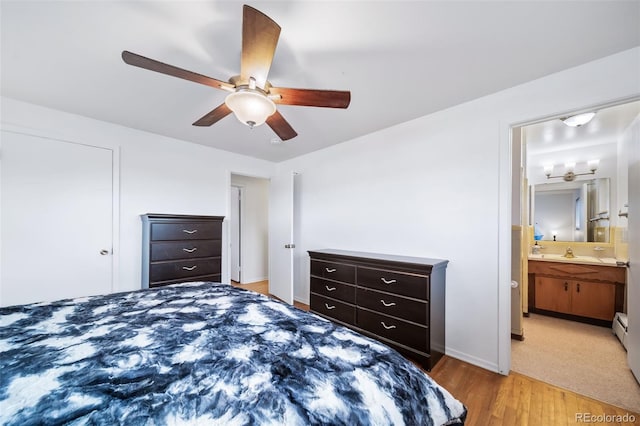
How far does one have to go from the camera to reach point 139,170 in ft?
9.68

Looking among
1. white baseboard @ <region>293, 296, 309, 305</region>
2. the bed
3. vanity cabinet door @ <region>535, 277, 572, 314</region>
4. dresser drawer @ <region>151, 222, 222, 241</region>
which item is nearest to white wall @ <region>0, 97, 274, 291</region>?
dresser drawer @ <region>151, 222, 222, 241</region>

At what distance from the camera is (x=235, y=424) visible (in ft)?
1.98

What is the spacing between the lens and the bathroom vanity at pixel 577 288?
2.86 metres

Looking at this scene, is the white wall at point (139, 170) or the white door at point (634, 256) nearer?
the white door at point (634, 256)

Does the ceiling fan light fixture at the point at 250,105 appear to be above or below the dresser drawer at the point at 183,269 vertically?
above

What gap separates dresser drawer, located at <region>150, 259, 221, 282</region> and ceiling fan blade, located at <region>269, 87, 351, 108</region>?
2.16 meters

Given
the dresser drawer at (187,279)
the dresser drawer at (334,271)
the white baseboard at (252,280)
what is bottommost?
the white baseboard at (252,280)

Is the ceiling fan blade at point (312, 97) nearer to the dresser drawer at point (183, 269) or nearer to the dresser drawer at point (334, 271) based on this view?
the dresser drawer at point (334, 271)

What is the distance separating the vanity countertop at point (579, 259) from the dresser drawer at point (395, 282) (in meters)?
2.36

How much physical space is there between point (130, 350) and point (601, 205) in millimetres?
5015

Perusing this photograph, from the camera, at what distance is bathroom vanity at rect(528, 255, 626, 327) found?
2.86 meters

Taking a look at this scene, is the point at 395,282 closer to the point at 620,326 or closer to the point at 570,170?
the point at 620,326

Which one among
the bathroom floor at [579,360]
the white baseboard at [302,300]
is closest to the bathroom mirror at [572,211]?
the bathroom floor at [579,360]

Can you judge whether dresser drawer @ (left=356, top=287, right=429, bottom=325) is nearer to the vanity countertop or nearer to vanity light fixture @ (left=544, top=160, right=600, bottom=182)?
the vanity countertop
